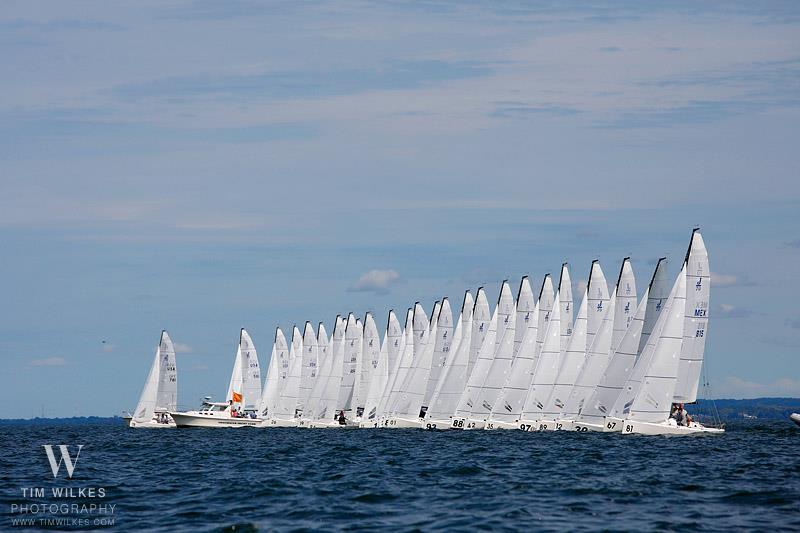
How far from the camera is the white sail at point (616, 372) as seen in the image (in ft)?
245

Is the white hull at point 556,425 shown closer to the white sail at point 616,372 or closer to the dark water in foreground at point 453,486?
the white sail at point 616,372

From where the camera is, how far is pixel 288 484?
141 ft

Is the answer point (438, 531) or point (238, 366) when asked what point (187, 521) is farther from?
point (238, 366)

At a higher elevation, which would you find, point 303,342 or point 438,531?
point 303,342

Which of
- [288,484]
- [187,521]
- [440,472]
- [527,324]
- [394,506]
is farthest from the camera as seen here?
[527,324]

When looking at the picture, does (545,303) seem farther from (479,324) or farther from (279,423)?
(279,423)

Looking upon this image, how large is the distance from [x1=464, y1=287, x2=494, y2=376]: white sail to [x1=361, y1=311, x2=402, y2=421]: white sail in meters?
14.6

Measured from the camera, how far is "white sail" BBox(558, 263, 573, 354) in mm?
87312

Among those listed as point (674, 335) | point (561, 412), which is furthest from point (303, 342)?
point (674, 335)

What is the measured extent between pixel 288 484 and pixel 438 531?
→ 45.3ft

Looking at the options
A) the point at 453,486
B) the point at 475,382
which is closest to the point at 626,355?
the point at 475,382

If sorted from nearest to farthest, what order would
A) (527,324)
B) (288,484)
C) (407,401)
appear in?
(288,484) → (527,324) → (407,401)

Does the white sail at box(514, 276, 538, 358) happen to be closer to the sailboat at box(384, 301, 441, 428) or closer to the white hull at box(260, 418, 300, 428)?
the sailboat at box(384, 301, 441, 428)

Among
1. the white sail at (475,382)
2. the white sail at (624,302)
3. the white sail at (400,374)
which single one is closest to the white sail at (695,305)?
the white sail at (624,302)
